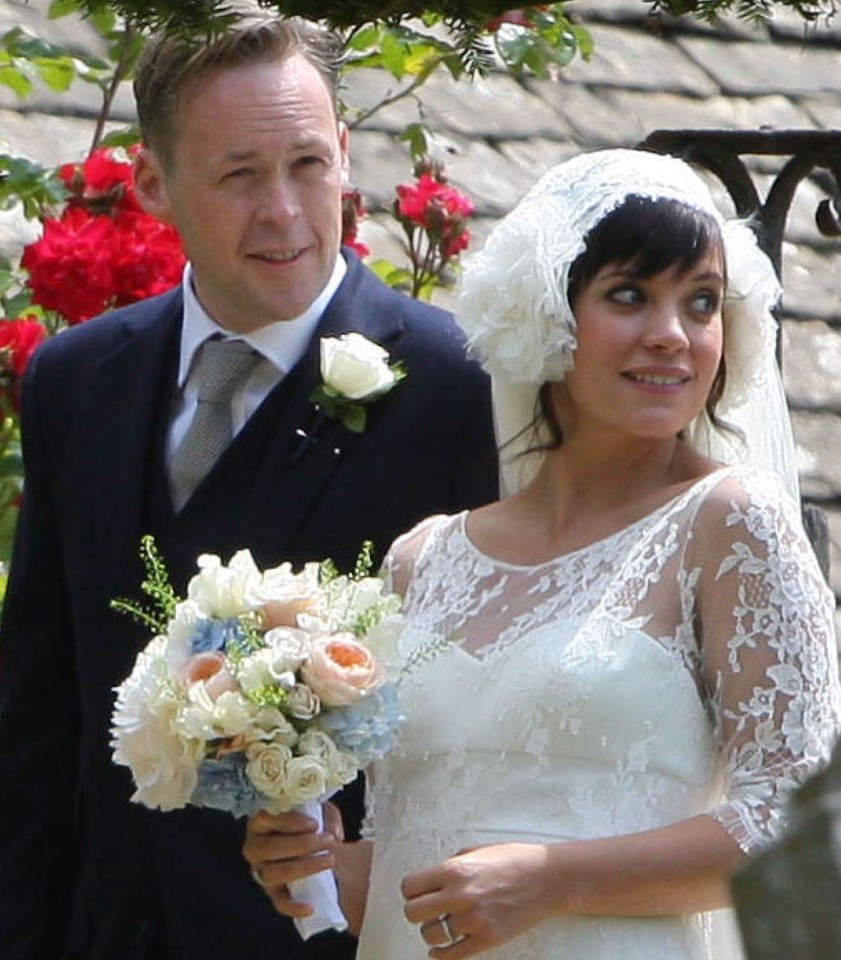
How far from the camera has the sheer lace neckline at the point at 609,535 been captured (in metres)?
2.66

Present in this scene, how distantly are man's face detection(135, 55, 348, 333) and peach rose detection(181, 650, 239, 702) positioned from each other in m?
0.72

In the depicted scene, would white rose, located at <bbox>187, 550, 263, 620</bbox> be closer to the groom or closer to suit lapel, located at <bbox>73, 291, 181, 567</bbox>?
the groom

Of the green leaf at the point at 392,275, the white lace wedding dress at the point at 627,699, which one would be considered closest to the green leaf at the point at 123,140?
the green leaf at the point at 392,275

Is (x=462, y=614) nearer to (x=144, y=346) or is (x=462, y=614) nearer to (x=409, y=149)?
(x=144, y=346)

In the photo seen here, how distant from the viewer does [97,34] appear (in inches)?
209

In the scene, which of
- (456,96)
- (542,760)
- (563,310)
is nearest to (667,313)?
(563,310)

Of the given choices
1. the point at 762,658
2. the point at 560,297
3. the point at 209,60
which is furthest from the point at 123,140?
the point at 762,658

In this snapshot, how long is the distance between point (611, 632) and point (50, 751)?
1127mm

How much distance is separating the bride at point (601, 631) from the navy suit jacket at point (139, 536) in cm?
19

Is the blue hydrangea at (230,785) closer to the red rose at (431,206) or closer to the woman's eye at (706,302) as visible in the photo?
the woman's eye at (706,302)

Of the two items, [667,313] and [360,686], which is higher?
[667,313]

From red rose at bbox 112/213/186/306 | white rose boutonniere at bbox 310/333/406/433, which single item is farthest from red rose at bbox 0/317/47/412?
white rose boutonniere at bbox 310/333/406/433

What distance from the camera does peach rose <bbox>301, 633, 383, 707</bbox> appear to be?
8.25ft

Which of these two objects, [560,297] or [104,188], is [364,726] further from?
[104,188]
